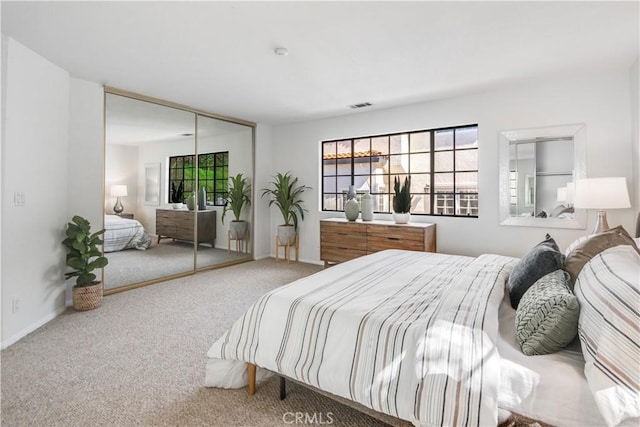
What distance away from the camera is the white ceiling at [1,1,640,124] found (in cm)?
217

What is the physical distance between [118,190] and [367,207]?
3.27m

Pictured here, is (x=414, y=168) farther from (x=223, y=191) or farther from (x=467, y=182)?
(x=223, y=191)

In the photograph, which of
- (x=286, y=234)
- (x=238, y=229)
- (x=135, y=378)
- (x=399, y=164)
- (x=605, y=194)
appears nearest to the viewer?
(x=135, y=378)

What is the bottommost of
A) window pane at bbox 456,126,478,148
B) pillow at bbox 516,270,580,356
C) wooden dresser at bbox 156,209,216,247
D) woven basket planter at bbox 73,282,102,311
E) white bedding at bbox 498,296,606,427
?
woven basket planter at bbox 73,282,102,311

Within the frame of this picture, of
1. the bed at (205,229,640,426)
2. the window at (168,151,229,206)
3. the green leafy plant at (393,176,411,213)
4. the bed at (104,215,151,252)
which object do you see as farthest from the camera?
the window at (168,151,229,206)

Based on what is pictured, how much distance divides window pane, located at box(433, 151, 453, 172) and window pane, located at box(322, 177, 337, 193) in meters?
1.69

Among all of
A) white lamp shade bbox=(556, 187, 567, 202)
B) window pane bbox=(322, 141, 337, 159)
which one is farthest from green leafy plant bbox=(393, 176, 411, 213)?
white lamp shade bbox=(556, 187, 567, 202)

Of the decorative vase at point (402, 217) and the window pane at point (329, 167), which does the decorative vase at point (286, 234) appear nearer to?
the window pane at point (329, 167)

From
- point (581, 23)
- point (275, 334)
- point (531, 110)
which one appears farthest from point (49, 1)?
point (531, 110)

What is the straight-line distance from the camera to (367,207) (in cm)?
468

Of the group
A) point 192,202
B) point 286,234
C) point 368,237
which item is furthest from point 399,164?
point 192,202

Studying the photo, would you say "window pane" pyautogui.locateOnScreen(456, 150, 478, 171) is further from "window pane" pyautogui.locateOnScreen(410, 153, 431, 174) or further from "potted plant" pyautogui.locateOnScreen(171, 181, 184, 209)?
"potted plant" pyautogui.locateOnScreen(171, 181, 184, 209)

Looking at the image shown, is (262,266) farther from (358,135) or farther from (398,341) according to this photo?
(398,341)

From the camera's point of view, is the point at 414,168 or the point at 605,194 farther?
the point at 414,168
